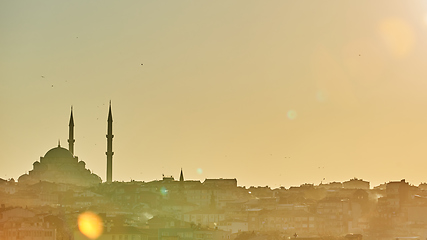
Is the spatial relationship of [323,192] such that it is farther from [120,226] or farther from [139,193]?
[120,226]

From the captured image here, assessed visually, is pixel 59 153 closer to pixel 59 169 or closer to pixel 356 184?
pixel 59 169

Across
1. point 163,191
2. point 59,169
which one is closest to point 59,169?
point 59,169

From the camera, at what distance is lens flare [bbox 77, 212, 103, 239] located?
75000 millimetres

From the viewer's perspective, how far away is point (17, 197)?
102 metres

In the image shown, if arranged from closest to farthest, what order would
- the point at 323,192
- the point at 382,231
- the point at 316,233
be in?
the point at 316,233 < the point at 382,231 < the point at 323,192

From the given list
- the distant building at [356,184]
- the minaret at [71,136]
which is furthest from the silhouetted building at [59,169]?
the distant building at [356,184]

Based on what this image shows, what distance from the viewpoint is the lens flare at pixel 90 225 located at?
2953 inches

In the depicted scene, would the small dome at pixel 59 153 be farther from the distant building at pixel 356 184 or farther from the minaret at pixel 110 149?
the distant building at pixel 356 184

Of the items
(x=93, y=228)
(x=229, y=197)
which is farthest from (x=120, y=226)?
(x=229, y=197)

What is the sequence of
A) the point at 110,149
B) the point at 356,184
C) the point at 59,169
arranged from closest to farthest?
the point at 110,149 → the point at 59,169 → the point at 356,184

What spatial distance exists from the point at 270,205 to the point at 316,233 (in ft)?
50.1

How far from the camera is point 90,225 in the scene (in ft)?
258

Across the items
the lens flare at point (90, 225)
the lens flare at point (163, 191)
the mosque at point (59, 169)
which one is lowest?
the lens flare at point (90, 225)

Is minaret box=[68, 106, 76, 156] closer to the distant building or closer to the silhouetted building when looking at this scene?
the silhouetted building
